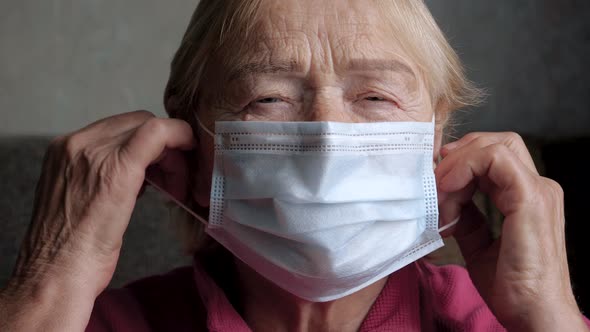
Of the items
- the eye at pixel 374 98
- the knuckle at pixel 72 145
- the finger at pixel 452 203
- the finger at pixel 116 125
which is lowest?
the finger at pixel 452 203

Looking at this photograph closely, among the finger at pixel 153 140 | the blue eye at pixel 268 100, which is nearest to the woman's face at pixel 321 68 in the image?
the blue eye at pixel 268 100

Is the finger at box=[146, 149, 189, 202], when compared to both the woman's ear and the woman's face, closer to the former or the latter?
the woman's face

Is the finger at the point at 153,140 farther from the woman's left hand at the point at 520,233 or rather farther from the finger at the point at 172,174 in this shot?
the woman's left hand at the point at 520,233

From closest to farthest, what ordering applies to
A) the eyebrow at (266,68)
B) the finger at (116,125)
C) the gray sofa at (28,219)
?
the eyebrow at (266,68) < the finger at (116,125) < the gray sofa at (28,219)

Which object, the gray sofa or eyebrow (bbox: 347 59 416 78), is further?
the gray sofa

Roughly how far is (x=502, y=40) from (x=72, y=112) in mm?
1781

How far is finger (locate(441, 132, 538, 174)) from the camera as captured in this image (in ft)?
5.43

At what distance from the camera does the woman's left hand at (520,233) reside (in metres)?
1.56

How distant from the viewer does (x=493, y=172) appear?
1583 millimetres

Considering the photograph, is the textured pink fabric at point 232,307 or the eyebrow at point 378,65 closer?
the eyebrow at point 378,65

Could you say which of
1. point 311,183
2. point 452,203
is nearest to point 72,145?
point 311,183

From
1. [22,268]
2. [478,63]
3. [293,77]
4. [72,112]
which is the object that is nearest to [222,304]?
[22,268]

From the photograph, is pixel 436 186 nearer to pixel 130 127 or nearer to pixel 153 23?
pixel 130 127

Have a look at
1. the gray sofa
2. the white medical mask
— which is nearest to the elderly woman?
the white medical mask
